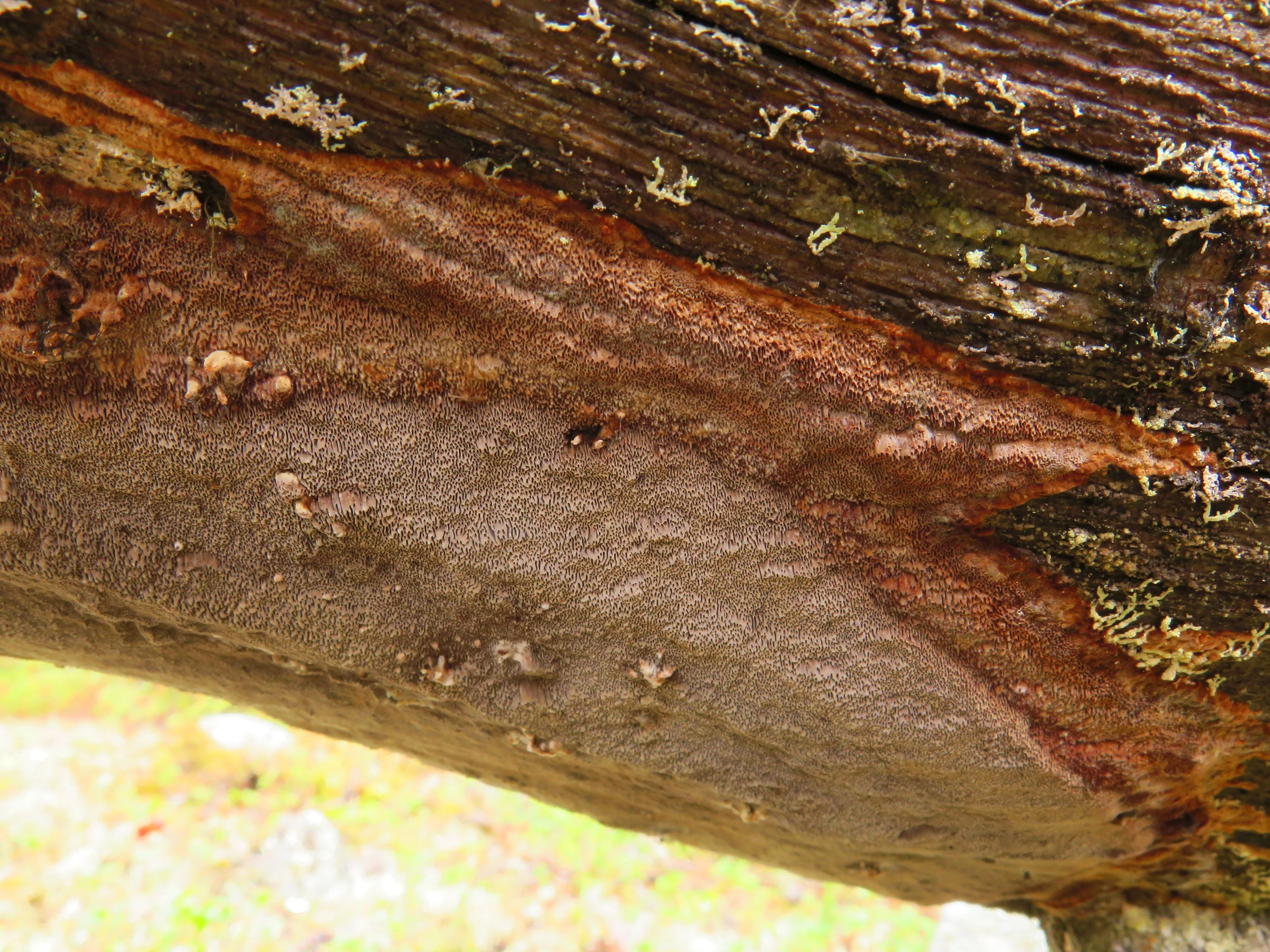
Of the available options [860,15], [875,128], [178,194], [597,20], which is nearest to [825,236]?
[875,128]

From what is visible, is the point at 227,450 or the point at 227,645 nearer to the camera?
the point at 227,450

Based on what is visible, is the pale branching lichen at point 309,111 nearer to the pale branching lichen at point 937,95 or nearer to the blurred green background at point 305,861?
the pale branching lichen at point 937,95

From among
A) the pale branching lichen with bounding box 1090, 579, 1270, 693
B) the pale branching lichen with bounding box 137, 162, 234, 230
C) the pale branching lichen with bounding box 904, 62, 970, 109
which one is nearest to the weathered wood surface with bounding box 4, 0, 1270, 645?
the pale branching lichen with bounding box 904, 62, 970, 109

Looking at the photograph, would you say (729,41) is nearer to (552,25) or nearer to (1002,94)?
(552,25)

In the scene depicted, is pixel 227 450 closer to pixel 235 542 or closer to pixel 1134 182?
pixel 235 542

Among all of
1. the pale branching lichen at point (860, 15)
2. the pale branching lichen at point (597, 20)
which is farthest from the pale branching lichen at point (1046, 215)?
the pale branching lichen at point (597, 20)

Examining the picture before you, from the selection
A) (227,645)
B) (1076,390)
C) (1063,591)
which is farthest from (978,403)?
(227,645)
